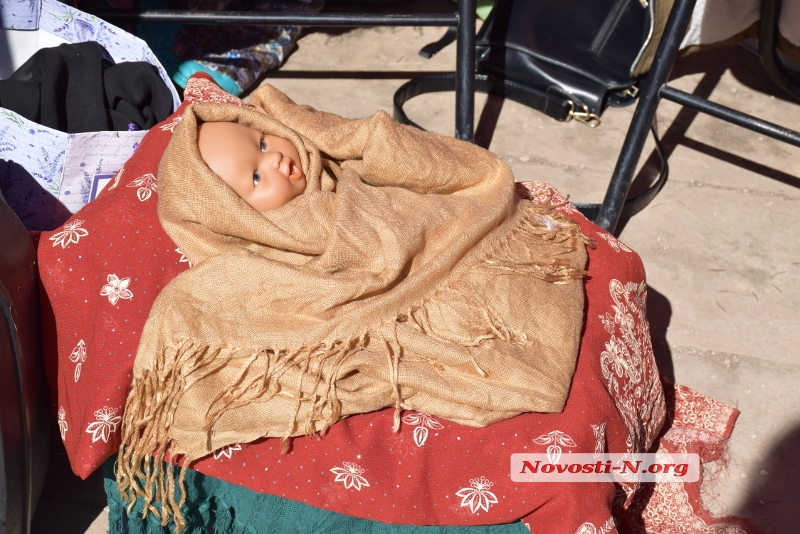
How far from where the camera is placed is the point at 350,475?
59.5 inches

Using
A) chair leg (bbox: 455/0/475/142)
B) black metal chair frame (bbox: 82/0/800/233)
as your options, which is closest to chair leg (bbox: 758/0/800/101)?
black metal chair frame (bbox: 82/0/800/233)

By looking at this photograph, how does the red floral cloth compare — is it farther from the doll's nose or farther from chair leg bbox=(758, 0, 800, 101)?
chair leg bbox=(758, 0, 800, 101)

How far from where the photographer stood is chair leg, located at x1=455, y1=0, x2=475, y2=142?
2.50m

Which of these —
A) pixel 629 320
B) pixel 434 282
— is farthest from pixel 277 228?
pixel 629 320

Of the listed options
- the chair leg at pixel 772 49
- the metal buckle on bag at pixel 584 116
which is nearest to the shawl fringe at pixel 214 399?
the metal buckle on bag at pixel 584 116

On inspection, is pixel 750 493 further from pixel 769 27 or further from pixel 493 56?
pixel 493 56

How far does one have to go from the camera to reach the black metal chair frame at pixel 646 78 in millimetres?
2312

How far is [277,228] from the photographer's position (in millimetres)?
1645

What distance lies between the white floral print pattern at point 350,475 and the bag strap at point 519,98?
161 cm

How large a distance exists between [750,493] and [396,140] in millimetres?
1268

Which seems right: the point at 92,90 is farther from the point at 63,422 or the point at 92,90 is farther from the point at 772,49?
the point at 772,49

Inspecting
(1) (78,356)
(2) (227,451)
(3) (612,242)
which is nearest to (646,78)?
(3) (612,242)

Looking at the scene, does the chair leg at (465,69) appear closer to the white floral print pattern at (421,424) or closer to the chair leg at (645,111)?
the chair leg at (645,111)

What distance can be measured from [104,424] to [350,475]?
0.49 meters
